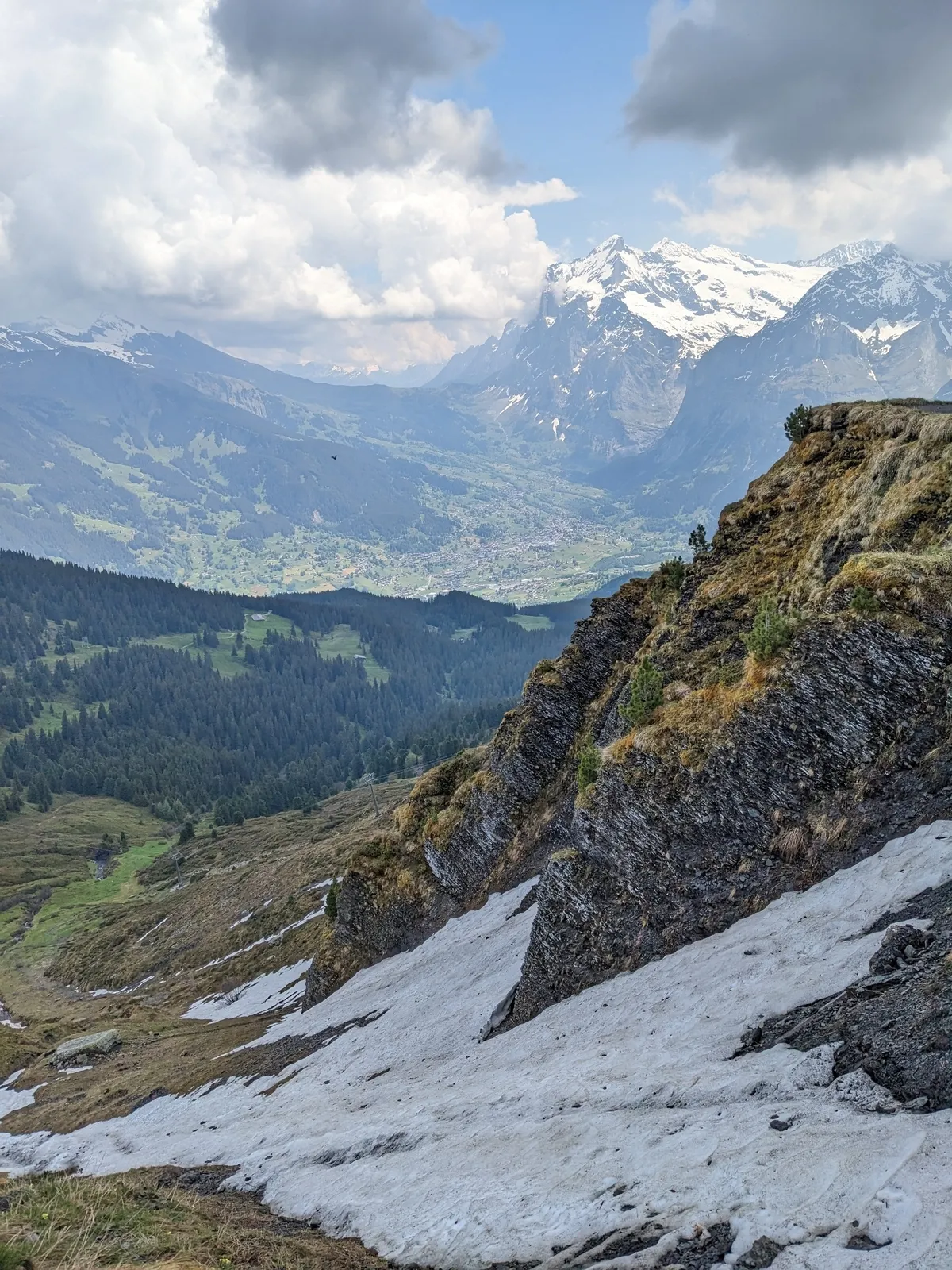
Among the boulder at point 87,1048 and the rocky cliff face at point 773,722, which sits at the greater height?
the rocky cliff face at point 773,722

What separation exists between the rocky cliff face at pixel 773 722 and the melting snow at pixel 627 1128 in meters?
1.98

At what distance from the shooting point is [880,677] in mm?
24641

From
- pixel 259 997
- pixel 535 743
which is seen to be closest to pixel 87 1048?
pixel 259 997

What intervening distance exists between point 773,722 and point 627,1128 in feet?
47.0

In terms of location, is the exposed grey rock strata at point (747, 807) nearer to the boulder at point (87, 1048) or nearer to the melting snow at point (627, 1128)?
the melting snow at point (627, 1128)

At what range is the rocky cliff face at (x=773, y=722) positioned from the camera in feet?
79.4

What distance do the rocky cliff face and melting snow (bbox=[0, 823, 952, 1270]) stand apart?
77.8 inches

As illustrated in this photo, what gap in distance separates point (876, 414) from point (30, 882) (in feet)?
642

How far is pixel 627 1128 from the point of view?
1731 cm

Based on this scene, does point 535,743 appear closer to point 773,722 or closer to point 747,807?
point 747,807

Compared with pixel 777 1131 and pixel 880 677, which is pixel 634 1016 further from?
pixel 880 677

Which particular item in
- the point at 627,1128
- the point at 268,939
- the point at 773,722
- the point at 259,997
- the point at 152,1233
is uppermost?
the point at 773,722

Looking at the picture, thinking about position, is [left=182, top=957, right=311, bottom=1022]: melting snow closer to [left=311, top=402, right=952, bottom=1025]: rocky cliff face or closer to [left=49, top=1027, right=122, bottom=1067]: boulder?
[left=49, top=1027, right=122, bottom=1067]: boulder

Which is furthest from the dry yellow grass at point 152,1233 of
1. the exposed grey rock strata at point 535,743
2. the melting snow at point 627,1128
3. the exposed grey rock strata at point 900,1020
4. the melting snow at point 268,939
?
the melting snow at point 268,939
